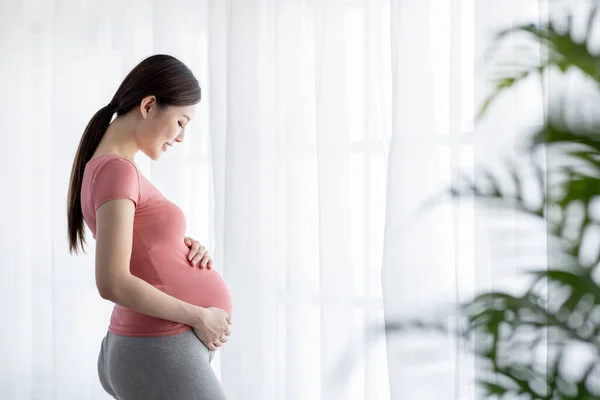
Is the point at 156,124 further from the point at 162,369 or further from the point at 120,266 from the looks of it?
the point at 162,369

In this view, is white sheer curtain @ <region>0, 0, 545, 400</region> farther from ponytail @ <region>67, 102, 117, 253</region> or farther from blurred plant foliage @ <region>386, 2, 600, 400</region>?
ponytail @ <region>67, 102, 117, 253</region>

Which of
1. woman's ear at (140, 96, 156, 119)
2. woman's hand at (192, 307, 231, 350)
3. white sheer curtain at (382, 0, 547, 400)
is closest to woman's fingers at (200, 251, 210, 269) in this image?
woman's hand at (192, 307, 231, 350)

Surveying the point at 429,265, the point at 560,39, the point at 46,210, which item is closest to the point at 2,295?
the point at 46,210

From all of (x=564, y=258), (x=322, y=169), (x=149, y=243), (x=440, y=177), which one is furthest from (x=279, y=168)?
(x=564, y=258)

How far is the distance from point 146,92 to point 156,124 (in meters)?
0.07

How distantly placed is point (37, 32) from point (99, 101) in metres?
0.55

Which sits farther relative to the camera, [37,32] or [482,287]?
[37,32]

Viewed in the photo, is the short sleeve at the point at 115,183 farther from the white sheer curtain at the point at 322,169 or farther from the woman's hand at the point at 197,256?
the white sheer curtain at the point at 322,169

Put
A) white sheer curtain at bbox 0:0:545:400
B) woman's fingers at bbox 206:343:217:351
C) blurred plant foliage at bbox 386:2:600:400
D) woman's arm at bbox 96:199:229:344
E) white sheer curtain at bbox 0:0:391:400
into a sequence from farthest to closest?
white sheer curtain at bbox 0:0:391:400 < white sheer curtain at bbox 0:0:545:400 < woman's fingers at bbox 206:343:217:351 < woman's arm at bbox 96:199:229:344 < blurred plant foliage at bbox 386:2:600:400

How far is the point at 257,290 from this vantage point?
6.49 ft

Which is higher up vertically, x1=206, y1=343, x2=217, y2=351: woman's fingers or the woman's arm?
the woman's arm

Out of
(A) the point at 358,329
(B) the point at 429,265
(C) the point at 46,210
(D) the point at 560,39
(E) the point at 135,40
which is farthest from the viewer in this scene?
(C) the point at 46,210

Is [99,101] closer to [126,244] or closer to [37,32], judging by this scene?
[37,32]

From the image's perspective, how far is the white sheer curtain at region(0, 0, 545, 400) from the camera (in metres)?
1.57
